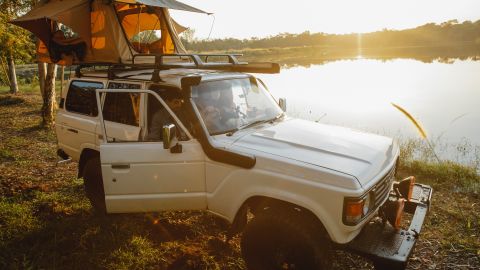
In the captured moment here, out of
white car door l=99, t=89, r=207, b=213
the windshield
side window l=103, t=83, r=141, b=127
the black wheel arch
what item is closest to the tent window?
side window l=103, t=83, r=141, b=127

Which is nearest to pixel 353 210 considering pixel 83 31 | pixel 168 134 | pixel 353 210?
pixel 353 210

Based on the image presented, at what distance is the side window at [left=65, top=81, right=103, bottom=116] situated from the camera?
16.8 ft

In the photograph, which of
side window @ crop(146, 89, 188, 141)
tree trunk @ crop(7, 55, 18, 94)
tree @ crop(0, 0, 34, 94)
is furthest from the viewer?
tree trunk @ crop(7, 55, 18, 94)

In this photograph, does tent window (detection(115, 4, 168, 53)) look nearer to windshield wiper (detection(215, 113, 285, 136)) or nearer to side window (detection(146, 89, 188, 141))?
side window (detection(146, 89, 188, 141))

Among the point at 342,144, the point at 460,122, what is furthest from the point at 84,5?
the point at 460,122

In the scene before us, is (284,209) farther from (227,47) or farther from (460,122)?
(227,47)

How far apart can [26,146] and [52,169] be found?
7.86ft

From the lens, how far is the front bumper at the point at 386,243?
2.99 metres

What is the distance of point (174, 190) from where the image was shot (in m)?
3.90

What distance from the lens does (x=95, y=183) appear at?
16.5ft

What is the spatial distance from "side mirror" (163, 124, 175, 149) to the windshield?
48 cm

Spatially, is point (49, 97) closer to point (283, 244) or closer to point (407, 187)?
point (283, 244)

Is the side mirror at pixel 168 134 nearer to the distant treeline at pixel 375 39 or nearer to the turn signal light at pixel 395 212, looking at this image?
the turn signal light at pixel 395 212

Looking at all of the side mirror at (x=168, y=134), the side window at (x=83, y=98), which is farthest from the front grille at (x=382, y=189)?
the side window at (x=83, y=98)
